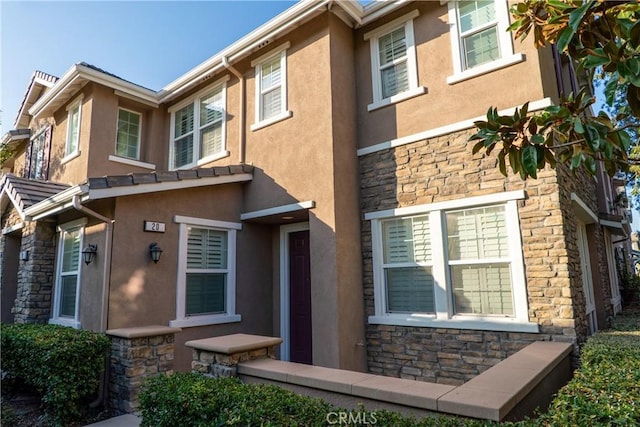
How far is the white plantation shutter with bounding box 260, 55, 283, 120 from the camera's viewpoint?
28.1 ft

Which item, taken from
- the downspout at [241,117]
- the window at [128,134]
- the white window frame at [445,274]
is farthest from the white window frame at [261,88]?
the window at [128,134]

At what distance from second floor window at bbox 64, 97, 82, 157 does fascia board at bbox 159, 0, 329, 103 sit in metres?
2.17

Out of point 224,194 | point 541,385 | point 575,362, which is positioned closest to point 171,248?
point 224,194

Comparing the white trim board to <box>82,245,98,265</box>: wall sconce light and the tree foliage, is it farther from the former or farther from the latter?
<box>82,245,98,265</box>: wall sconce light

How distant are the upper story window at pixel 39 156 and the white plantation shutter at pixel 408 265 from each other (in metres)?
10.6

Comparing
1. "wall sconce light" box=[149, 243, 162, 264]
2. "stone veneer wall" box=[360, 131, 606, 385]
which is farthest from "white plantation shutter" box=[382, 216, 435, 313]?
"wall sconce light" box=[149, 243, 162, 264]

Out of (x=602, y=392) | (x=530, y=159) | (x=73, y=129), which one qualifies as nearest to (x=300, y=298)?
(x=602, y=392)

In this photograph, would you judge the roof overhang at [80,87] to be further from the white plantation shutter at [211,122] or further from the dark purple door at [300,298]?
the dark purple door at [300,298]

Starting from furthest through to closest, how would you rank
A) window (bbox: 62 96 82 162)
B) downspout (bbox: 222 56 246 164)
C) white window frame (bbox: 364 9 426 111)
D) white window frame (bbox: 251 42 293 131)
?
window (bbox: 62 96 82 162) < downspout (bbox: 222 56 246 164) < white window frame (bbox: 251 42 293 131) < white window frame (bbox: 364 9 426 111)

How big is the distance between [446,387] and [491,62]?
5.29m

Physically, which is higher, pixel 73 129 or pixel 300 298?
pixel 73 129

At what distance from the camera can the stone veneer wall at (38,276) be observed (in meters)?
8.39

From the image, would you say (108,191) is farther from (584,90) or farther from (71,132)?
(584,90)

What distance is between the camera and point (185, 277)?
297 inches
